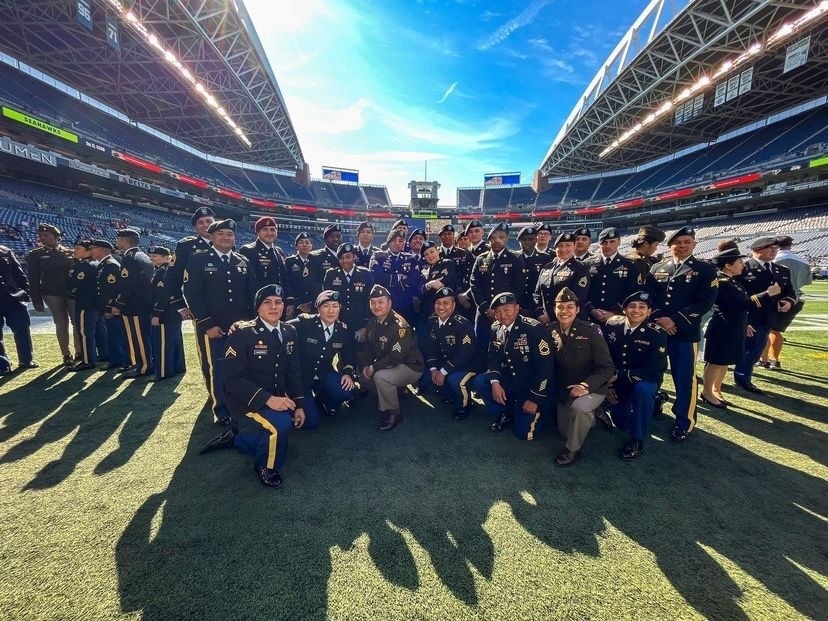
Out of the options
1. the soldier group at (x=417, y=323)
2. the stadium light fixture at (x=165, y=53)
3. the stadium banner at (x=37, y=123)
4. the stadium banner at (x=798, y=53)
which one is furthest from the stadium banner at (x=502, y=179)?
the soldier group at (x=417, y=323)

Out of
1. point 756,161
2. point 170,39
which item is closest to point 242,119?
point 170,39

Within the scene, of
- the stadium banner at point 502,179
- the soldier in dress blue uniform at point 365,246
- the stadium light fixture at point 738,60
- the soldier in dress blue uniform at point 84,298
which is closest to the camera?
the soldier in dress blue uniform at point 84,298

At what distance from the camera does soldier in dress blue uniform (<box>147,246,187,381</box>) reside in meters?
5.07

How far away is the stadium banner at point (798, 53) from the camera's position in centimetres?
1789

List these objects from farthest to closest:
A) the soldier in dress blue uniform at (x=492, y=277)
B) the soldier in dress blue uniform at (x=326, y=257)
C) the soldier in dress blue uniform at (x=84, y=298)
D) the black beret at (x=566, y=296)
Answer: the soldier in dress blue uniform at (x=326, y=257) → the soldier in dress blue uniform at (x=84, y=298) → the soldier in dress blue uniform at (x=492, y=277) → the black beret at (x=566, y=296)

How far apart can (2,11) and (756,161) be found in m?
62.9

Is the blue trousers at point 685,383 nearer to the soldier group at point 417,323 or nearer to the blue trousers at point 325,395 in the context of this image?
the soldier group at point 417,323

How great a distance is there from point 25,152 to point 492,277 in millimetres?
31878

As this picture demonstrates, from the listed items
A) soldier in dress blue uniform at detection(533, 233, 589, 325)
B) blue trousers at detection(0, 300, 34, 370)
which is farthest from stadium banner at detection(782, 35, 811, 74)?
blue trousers at detection(0, 300, 34, 370)

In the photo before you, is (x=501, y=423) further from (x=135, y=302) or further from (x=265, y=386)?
(x=135, y=302)

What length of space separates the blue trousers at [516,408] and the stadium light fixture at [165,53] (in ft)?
92.2

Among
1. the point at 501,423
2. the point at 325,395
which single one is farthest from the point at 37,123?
the point at 501,423

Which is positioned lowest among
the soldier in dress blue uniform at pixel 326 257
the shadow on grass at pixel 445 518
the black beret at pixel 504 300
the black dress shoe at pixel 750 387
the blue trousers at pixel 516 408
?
the shadow on grass at pixel 445 518

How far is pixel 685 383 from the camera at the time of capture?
3520 mm
